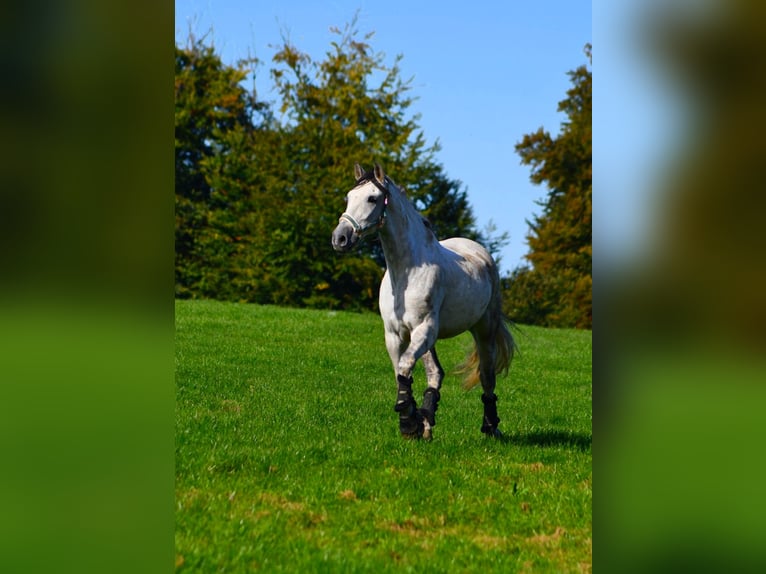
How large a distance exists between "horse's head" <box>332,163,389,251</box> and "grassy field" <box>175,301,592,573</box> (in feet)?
6.94

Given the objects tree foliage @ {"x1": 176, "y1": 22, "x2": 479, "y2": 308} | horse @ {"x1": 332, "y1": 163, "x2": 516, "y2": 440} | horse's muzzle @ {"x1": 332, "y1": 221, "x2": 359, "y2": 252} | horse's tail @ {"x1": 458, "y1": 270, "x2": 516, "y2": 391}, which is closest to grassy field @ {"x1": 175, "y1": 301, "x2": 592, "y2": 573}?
horse @ {"x1": 332, "y1": 163, "x2": 516, "y2": 440}

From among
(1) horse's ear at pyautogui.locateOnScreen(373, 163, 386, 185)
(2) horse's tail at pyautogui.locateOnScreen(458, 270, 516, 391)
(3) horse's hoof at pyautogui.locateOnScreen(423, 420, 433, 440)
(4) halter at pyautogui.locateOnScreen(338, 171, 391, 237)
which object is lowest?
(3) horse's hoof at pyautogui.locateOnScreen(423, 420, 433, 440)

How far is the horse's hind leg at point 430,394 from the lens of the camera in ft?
28.9

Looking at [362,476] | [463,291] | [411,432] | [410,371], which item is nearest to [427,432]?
[411,432]

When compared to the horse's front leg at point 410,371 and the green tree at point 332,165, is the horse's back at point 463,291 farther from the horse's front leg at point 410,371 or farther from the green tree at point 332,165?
the green tree at point 332,165

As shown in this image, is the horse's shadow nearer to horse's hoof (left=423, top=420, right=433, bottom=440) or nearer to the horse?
horse's hoof (left=423, top=420, right=433, bottom=440)

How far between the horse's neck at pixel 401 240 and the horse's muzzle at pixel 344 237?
23.1 inches

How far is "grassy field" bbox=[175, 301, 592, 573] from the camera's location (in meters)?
5.20
